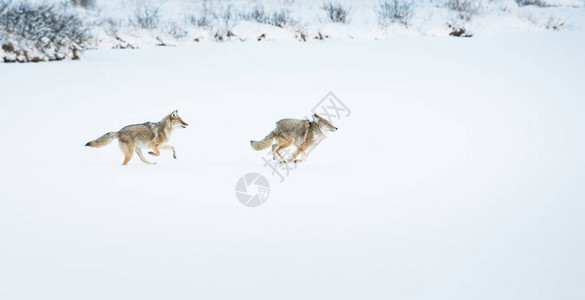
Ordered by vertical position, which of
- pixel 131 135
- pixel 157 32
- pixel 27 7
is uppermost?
pixel 131 135

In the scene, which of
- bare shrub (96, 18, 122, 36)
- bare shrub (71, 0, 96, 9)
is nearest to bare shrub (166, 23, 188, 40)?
bare shrub (96, 18, 122, 36)

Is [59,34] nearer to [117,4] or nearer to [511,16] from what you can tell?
[117,4]

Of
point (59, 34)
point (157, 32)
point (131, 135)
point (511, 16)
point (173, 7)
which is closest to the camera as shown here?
point (131, 135)

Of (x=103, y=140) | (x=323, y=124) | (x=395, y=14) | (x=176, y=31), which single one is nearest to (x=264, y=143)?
(x=323, y=124)

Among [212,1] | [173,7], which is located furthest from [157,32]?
[212,1]

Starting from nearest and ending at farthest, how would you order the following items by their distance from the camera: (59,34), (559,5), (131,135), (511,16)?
1. (131,135)
2. (59,34)
3. (511,16)
4. (559,5)

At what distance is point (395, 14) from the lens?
21266 mm

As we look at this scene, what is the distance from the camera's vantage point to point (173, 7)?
26.3 meters

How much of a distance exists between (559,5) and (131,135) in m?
29.4

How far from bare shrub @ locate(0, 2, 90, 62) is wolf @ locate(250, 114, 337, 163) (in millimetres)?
8083

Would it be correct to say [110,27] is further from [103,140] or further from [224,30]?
[103,140]

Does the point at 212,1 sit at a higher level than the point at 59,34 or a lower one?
lower

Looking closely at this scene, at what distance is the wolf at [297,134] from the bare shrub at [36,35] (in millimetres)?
8083

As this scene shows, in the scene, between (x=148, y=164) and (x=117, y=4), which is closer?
(x=148, y=164)
